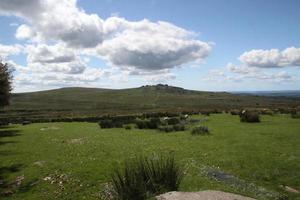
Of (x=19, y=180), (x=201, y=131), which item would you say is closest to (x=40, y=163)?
(x=19, y=180)

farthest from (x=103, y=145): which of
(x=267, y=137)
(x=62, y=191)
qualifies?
(x=267, y=137)

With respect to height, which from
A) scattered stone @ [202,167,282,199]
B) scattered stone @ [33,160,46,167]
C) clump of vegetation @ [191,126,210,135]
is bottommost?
scattered stone @ [33,160,46,167]

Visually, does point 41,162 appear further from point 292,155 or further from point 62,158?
point 292,155

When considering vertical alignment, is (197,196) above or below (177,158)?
above

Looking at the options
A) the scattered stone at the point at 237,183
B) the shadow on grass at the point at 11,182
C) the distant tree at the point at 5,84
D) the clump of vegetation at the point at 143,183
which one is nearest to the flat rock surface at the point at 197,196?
the clump of vegetation at the point at 143,183

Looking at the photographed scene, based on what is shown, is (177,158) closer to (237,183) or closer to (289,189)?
(237,183)

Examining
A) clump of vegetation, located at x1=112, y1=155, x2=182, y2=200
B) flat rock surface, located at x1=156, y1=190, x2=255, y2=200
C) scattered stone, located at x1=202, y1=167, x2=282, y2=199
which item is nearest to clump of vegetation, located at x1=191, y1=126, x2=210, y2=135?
scattered stone, located at x1=202, y1=167, x2=282, y2=199

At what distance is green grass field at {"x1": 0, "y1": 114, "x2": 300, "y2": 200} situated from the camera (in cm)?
1823

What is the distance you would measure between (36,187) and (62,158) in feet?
21.3

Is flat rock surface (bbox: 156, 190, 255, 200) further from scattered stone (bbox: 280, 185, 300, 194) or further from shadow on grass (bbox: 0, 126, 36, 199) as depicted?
shadow on grass (bbox: 0, 126, 36, 199)

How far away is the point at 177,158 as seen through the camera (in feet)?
80.1

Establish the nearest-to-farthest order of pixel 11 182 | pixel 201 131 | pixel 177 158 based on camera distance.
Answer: pixel 11 182 → pixel 177 158 → pixel 201 131

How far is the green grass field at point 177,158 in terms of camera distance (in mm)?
18234

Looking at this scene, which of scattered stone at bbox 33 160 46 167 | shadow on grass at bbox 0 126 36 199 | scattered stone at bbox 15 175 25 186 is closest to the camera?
shadow on grass at bbox 0 126 36 199
